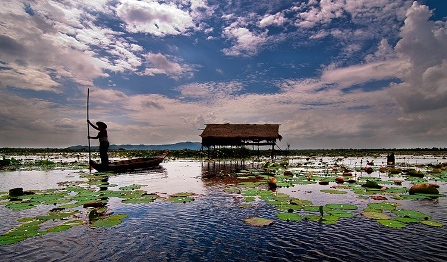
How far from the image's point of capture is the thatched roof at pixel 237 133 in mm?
37500

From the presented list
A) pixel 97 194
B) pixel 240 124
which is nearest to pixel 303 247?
pixel 97 194

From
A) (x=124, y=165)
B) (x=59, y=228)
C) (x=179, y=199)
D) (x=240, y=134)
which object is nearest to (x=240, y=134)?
(x=240, y=134)

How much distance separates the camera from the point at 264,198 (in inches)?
397

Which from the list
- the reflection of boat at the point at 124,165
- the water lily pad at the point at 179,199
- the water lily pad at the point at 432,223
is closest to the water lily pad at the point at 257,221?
the water lily pad at the point at 179,199

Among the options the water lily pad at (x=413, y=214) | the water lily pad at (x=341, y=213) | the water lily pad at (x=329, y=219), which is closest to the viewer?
the water lily pad at (x=329, y=219)

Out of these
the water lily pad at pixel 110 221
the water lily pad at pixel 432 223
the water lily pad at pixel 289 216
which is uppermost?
the water lily pad at pixel 432 223

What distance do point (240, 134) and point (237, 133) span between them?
53 centimetres

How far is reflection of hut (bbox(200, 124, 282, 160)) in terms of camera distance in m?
37.5

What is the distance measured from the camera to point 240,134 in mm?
37781

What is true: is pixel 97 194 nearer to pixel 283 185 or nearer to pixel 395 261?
pixel 283 185

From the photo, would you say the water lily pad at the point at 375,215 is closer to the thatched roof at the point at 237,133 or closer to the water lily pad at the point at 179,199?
the water lily pad at the point at 179,199

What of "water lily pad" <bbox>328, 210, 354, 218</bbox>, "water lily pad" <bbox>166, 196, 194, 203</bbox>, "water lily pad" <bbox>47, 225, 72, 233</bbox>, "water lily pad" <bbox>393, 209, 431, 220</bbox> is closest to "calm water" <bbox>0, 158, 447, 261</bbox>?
"water lily pad" <bbox>47, 225, 72, 233</bbox>

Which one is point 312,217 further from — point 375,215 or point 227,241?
point 227,241

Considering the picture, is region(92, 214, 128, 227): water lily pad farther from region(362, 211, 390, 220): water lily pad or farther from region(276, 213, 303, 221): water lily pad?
region(362, 211, 390, 220): water lily pad
